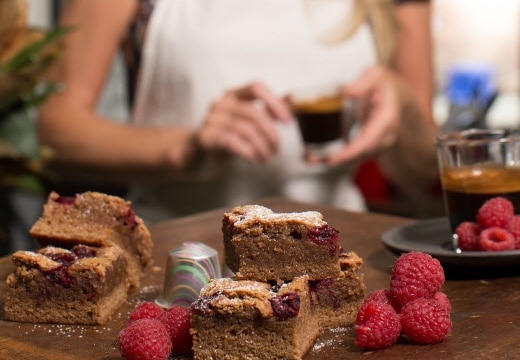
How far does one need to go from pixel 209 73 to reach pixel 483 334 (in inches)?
60.3

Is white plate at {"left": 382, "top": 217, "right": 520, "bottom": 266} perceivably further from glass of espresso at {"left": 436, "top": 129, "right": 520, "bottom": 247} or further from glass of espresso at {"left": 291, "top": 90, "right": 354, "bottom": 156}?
glass of espresso at {"left": 291, "top": 90, "right": 354, "bottom": 156}

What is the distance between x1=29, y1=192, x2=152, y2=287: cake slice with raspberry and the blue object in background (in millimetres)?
1734

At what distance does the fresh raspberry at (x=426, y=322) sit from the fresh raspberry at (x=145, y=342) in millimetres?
346

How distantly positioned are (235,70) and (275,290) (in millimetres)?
1468

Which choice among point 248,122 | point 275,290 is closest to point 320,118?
point 248,122

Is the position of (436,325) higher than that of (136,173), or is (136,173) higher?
(436,325)

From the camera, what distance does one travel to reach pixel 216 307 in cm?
142

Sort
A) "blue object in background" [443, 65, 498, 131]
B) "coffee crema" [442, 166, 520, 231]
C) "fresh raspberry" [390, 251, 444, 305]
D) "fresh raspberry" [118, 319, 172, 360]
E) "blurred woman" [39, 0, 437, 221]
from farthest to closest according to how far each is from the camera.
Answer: "blue object in background" [443, 65, 498, 131], "blurred woman" [39, 0, 437, 221], "coffee crema" [442, 166, 520, 231], "fresh raspberry" [390, 251, 444, 305], "fresh raspberry" [118, 319, 172, 360]

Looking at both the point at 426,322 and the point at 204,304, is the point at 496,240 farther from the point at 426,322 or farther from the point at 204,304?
the point at 204,304

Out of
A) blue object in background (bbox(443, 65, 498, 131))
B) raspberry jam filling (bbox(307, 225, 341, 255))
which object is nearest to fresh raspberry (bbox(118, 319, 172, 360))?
raspberry jam filling (bbox(307, 225, 341, 255))

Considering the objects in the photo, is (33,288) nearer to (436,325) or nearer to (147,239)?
(147,239)

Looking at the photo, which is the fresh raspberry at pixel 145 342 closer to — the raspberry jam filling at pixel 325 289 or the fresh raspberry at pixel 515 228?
the raspberry jam filling at pixel 325 289

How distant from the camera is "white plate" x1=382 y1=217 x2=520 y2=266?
172 centimetres

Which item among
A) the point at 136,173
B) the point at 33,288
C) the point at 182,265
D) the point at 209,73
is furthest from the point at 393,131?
the point at 33,288
